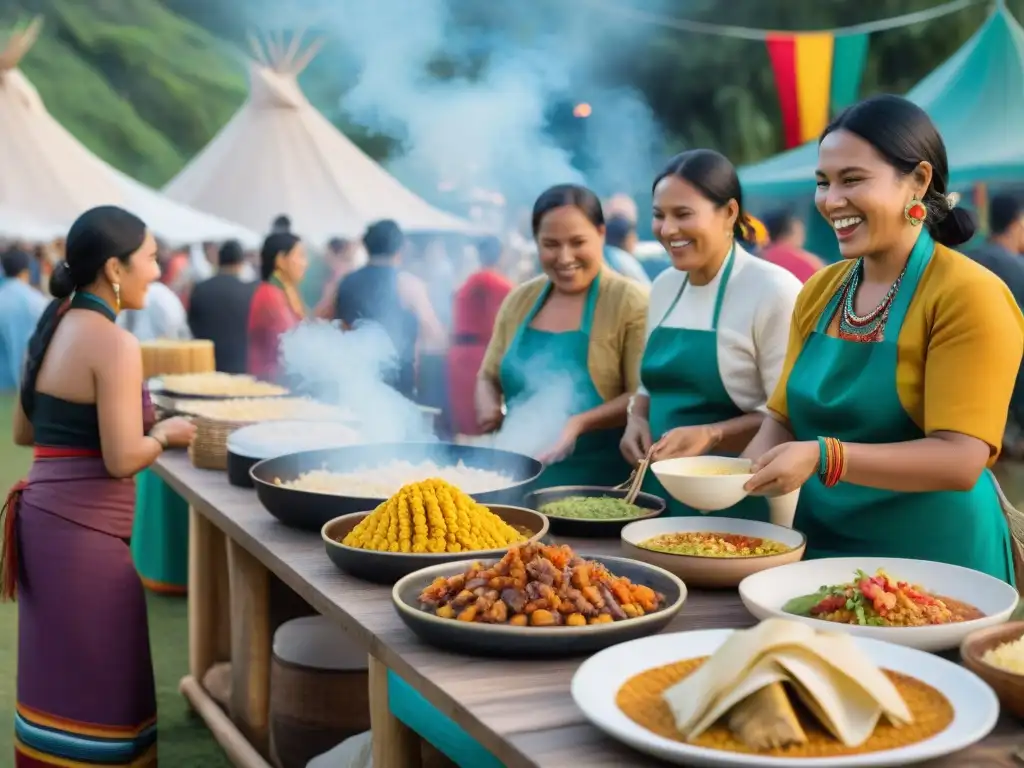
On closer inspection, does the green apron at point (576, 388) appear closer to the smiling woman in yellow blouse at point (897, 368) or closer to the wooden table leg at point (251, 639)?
the wooden table leg at point (251, 639)

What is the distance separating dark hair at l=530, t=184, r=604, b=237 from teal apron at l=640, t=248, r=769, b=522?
1.59 ft

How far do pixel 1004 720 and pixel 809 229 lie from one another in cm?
1005

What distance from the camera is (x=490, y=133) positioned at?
425cm

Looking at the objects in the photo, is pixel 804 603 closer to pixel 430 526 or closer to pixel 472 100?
pixel 430 526

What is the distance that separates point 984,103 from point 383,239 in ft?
19.3

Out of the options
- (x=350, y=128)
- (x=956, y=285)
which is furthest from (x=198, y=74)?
(x=956, y=285)

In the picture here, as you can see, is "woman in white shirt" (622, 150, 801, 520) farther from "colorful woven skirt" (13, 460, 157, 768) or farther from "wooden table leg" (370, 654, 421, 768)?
"colorful woven skirt" (13, 460, 157, 768)

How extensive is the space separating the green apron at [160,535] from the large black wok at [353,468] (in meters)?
2.19

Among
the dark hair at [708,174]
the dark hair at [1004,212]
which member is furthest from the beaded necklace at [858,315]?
the dark hair at [1004,212]

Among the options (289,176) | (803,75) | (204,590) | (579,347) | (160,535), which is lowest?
(160,535)

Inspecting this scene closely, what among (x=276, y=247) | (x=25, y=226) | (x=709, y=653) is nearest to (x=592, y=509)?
(x=709, y=653)

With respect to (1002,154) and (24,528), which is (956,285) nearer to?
(24,528)

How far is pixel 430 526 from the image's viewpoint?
1.98 metres

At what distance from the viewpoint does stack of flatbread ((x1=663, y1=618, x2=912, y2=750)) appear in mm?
1158
